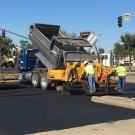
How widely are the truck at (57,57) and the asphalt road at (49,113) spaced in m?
2.05

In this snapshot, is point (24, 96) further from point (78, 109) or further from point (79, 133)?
point (79, 133)

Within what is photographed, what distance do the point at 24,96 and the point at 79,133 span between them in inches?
382

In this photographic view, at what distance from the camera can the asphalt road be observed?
39.4 feet

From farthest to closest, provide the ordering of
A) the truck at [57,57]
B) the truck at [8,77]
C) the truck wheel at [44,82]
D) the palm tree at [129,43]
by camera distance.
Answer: the palm tree at [129,43], the truck wheel at [44,82], the truck at [8,77], the truck at [57,57]

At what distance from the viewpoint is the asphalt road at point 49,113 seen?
1202 centimetres

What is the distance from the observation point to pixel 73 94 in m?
21.5

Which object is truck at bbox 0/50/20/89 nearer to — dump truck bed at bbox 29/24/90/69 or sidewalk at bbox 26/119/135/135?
dump truck bed at bbox 29/24/90/69

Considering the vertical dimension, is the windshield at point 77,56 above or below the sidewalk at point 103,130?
above

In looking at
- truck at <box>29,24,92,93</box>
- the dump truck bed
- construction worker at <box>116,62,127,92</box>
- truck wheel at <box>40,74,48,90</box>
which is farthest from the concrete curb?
truck wheel at <box>40,74,48,90</box>

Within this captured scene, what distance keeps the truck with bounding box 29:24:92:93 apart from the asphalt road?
205 centimetres

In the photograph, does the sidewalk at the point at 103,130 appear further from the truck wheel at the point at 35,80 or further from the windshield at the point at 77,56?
the truck wheel at the point at 35,80

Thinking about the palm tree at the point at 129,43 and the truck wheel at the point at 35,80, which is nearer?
the truck wheel at the point at 35,80

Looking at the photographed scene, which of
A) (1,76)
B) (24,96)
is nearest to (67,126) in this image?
(24,96)

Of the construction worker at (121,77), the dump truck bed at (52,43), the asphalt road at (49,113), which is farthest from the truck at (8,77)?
the construction worker at (121,77)
